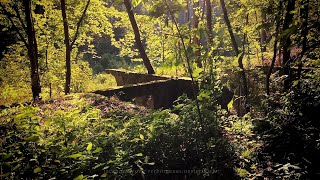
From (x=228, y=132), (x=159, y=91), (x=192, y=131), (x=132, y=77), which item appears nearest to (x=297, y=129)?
(x=228, y=132)

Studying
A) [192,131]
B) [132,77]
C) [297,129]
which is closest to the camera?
[297,129]

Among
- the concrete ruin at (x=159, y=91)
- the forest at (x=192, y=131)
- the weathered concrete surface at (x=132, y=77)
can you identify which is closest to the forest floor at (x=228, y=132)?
the forest at (x=192, y=131)

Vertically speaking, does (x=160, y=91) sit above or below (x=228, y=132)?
above

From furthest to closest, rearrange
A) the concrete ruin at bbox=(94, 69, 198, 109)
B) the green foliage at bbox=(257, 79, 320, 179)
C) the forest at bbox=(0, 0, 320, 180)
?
the concrete ruin at bbox=(94, 69, 198, 109)
the green foliage at bbox=(257, 79, 320, 179)
the forest at bbox=(0, 0, 320, 180)

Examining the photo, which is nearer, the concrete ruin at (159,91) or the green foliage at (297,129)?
the green foliage at (297,129)

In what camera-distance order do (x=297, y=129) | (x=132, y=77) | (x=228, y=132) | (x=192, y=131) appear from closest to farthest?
(x=297, y=129), (x=192, y=131), (x=228, y=132), (x=132, y=77)

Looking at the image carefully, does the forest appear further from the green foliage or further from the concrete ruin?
the concrete ruin

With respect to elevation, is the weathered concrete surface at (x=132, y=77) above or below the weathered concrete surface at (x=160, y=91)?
above

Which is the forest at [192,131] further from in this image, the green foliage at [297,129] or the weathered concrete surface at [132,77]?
the weathered concrete surface at [132,77]

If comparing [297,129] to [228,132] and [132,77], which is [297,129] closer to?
[228,132]

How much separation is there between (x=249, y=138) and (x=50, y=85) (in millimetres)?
9799

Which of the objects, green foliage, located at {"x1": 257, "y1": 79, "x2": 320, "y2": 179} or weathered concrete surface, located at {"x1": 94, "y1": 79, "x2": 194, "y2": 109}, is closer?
green foliage, located at {"x1": 257, "y1": 79, "x2": 320, "y2": 179}

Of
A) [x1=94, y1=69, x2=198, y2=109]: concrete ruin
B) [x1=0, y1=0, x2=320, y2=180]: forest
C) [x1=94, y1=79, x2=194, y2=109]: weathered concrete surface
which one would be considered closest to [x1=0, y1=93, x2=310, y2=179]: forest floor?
[x1=0, y1=0, x2=320, y2=180]: forest

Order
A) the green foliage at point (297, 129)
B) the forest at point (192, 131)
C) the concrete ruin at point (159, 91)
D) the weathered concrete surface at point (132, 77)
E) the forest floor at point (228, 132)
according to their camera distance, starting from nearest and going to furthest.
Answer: the forest at point (192, 131) < the green foliage at point (297, 129) < the forest floor at point (228, 132) < the concrete ruin at point (159, 91) < the weathered concrete surface at point (132, 77)
